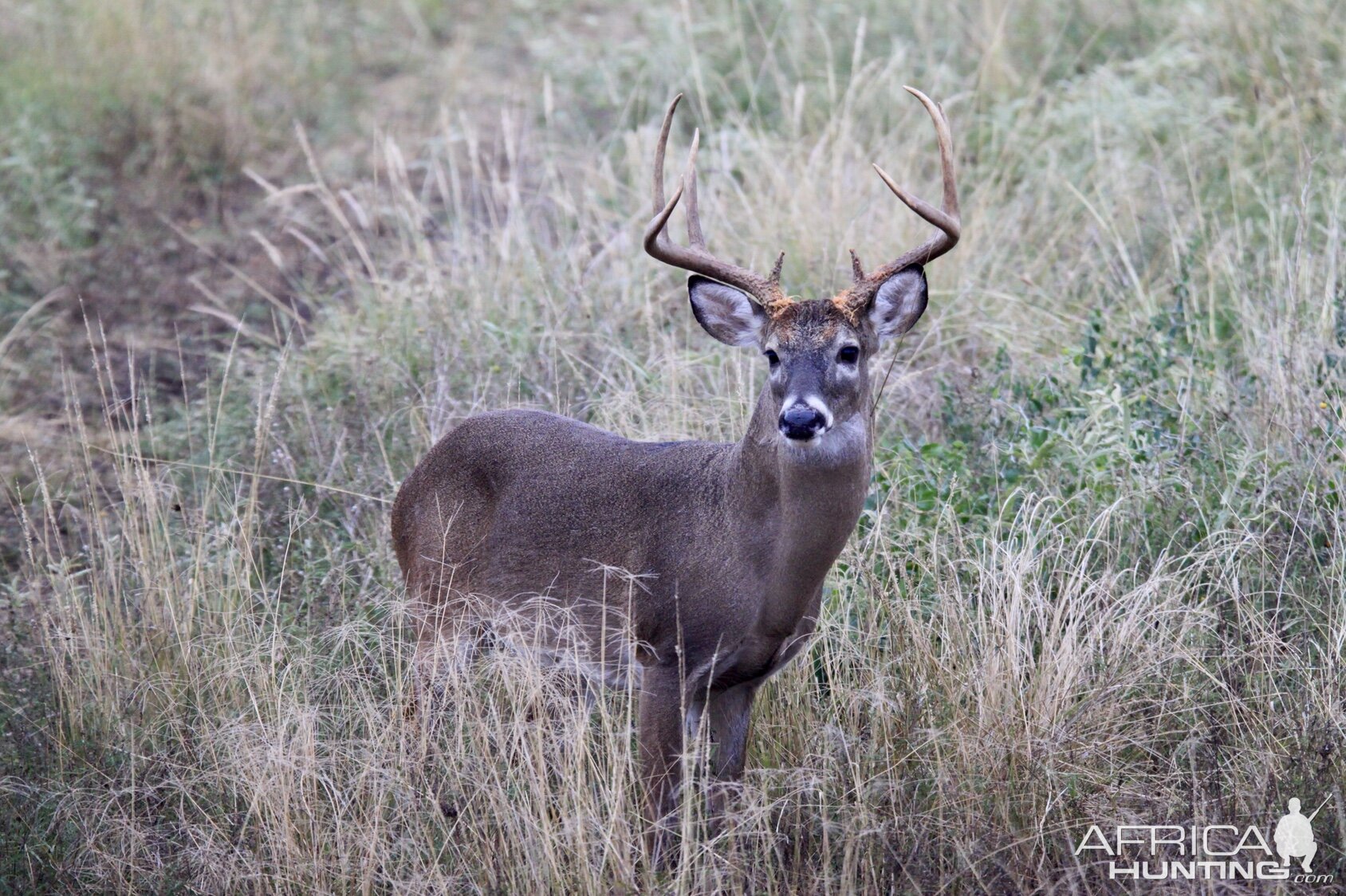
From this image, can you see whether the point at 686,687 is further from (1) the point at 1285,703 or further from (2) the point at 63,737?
(2) the point at 63,737

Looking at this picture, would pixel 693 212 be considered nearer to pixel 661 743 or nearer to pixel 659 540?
pixel 659 540

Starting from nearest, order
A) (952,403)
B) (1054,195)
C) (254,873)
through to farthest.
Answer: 1. (254,873)
2. (952,403)
3. (1054,195)

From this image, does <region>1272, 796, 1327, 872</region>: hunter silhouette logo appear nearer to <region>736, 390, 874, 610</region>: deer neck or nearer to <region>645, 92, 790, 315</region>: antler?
<region>736, 390, 874, 610</region>: deer neck

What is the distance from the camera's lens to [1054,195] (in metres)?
7.21

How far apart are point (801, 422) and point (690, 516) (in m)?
→ 0.67

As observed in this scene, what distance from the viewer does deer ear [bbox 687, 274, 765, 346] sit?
4043 millimetres

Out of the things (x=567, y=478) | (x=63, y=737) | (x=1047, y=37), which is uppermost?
(x=1047, y=37)

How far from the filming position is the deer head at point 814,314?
3.71 m

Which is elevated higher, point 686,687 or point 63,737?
point 686,687

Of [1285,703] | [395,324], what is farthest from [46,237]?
[1285,703]

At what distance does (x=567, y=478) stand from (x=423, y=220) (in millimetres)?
3445

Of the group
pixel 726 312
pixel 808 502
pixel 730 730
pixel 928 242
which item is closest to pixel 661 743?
pixel 730 730
